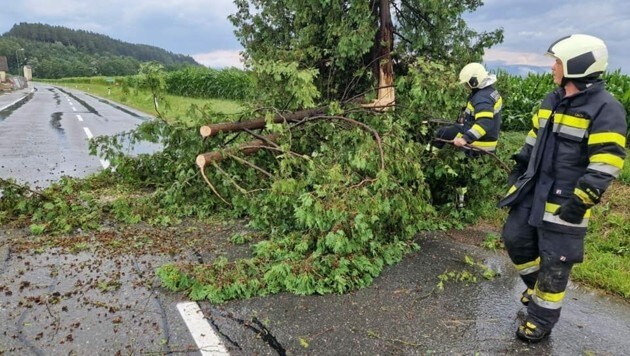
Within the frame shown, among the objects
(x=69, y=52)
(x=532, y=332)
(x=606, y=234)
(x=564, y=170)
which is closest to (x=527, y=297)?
(x=532, y=332)

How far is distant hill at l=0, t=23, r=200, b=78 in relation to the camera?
118 metres

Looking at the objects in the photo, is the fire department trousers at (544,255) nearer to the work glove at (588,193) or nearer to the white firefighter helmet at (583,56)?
the work glove at (588,193)

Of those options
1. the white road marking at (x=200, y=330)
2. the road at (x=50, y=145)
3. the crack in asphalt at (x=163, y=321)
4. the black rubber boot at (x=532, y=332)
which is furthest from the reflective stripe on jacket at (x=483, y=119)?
the road at (x=50, y=145)

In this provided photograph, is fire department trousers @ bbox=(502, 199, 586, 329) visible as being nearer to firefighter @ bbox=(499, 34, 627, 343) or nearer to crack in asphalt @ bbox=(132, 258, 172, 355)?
firefighter @ bbox=(499, 34, 627, 343)

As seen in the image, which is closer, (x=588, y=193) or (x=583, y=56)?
(x=588, y=193)

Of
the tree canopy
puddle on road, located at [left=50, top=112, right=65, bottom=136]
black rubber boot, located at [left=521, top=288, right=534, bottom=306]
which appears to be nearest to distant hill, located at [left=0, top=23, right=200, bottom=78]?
puddle on road, located at [left=50, top=112, right=65, bottom=136]

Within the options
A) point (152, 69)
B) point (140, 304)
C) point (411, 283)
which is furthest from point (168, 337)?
point (152, 69)

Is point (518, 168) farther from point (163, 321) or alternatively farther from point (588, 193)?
point (163, 321)

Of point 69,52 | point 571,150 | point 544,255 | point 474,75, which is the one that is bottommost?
point 544,255

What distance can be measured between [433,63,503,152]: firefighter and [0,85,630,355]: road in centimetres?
124

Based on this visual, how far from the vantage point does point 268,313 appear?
Answer: 11.1 ft

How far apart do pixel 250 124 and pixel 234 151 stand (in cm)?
55

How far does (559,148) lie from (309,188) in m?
2.60

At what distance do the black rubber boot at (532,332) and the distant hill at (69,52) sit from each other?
105760mm
